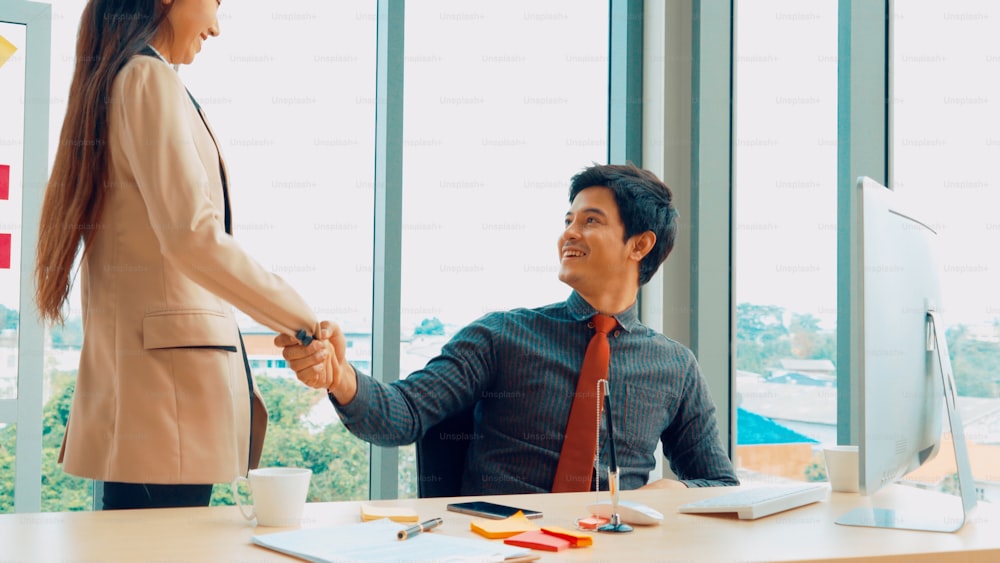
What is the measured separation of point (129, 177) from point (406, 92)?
1228 millimetres

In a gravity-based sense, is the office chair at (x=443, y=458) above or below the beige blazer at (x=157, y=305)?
below

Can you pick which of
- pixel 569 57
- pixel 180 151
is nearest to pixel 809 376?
pixel 569 57

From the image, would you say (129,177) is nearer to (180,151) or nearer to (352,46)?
(180,151)

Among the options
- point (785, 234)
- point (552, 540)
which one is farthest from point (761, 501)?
point (785, 234)

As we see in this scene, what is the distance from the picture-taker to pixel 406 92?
266 centimetres

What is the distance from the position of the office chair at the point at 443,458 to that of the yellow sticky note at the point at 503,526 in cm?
60

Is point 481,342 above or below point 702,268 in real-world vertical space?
below

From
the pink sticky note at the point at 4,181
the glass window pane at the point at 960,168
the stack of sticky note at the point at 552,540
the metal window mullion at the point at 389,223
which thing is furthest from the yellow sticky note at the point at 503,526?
the pink sticky note at the point at 4,181

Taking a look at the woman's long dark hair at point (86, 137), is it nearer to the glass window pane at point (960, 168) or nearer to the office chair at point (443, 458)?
the office chair at point (443, 458)

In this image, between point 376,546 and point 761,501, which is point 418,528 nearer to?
point 376,546

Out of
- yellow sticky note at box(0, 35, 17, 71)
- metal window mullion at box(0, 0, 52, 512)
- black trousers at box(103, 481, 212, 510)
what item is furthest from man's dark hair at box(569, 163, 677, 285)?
yellow sticky note at box(0, 35, 17, 71)

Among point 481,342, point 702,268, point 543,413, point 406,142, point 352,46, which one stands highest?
point 352,46

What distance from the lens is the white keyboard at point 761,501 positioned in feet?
4.47

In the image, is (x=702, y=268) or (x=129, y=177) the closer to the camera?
(x=129, y=177)
